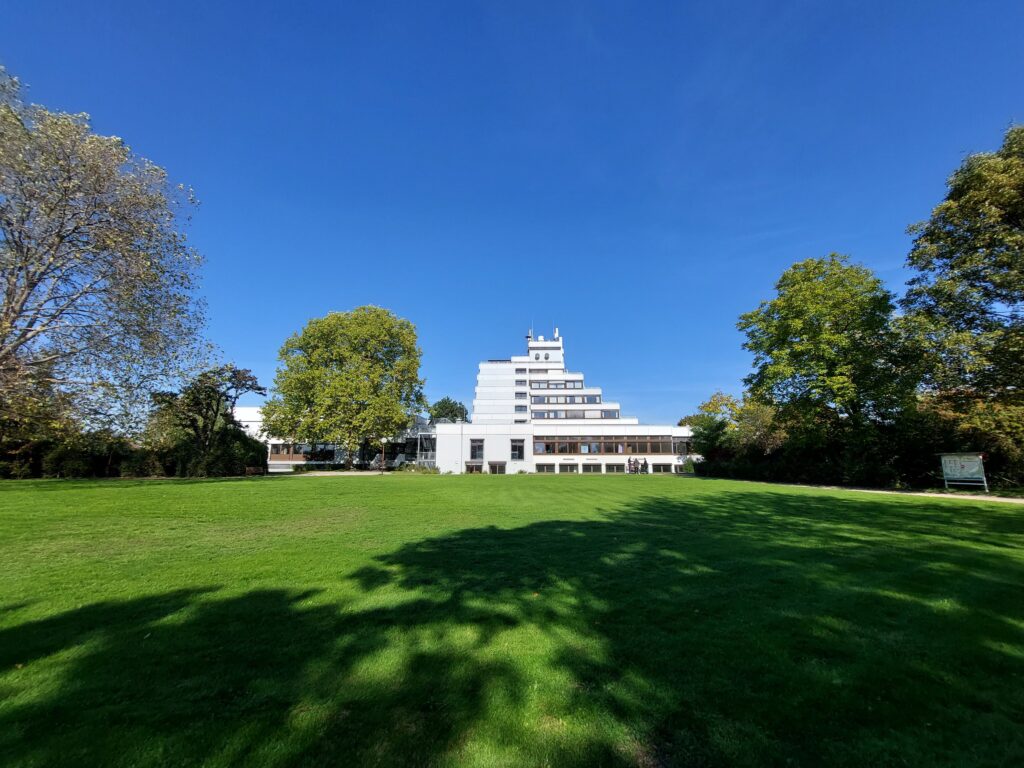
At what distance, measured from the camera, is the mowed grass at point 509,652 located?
2281 mm

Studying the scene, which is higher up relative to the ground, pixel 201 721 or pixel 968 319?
pixel 968 319

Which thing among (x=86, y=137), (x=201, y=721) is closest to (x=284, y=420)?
(x=86, y=137)

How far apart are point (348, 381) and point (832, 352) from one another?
33644 millimetres

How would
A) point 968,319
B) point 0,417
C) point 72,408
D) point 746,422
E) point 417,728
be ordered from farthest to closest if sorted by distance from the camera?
point 746,422, point 72,408, point 0,417, point 968,319, point 417,728

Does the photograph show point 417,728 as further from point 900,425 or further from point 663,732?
point 900,425

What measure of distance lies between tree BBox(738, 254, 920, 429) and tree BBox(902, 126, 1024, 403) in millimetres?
5360

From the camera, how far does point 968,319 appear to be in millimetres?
13898

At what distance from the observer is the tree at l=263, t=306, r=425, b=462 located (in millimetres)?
37344

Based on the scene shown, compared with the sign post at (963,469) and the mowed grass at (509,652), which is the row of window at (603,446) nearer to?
the sign post at (963,469)

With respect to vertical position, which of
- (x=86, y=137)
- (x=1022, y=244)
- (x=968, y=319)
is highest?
(x=86, y=137)

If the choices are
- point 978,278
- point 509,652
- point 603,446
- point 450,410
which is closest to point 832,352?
point 978,278

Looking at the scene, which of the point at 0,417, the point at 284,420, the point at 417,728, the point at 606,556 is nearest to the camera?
the point at 417,728

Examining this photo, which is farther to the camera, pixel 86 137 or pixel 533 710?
pixel 86 137

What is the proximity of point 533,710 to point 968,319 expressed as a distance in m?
18.3
